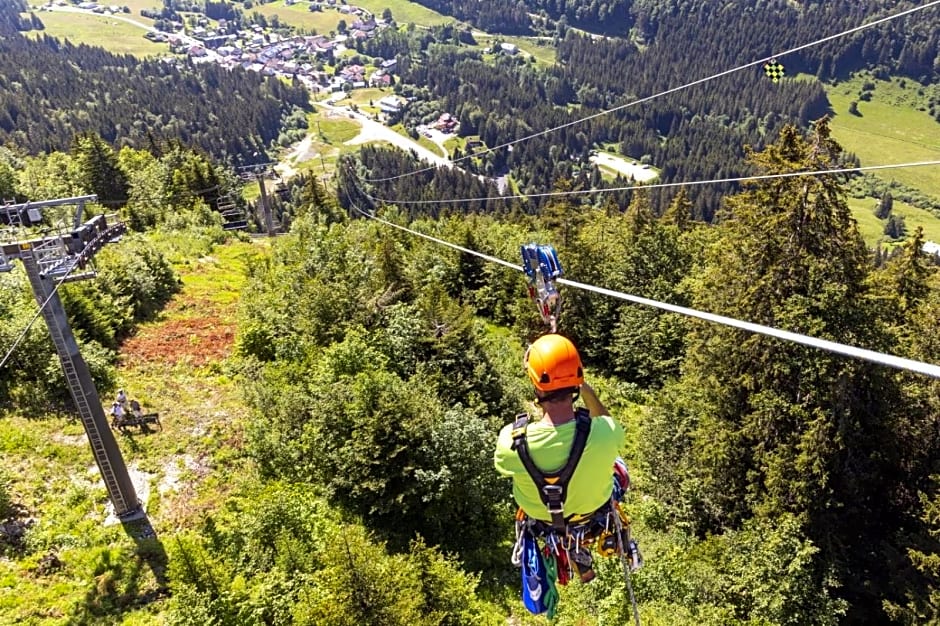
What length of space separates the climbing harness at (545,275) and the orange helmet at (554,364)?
66cm

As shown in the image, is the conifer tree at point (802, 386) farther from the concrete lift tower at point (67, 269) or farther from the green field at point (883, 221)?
the green field at point (883, 221)

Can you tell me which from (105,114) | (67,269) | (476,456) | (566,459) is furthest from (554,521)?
(105,114)

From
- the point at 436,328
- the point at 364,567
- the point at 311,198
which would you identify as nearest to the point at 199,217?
the point at 311,198

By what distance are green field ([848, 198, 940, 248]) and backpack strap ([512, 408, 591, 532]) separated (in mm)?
184434

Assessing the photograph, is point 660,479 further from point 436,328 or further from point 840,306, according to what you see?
point 436,328

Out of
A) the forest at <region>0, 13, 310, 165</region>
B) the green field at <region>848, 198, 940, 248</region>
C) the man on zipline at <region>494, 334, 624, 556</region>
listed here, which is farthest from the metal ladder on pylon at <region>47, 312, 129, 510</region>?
the green field at <region>848, 198, 940, 248</region>

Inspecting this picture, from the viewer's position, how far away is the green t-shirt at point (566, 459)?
5930 millimetres

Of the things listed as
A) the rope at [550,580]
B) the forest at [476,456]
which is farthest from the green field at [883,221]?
the rope at [550,580]

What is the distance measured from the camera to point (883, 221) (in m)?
171

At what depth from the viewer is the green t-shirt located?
233 inches

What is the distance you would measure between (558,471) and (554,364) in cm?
126

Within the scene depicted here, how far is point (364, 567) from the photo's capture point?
12.0 meters

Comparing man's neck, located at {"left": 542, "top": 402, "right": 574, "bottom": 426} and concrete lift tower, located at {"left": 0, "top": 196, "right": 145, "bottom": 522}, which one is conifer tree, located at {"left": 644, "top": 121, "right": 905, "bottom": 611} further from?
concrete lift tower, located at {"left": 0, "top": 196, "right": 145, "bottom": 522}

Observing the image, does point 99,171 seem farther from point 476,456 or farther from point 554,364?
point 554,364
